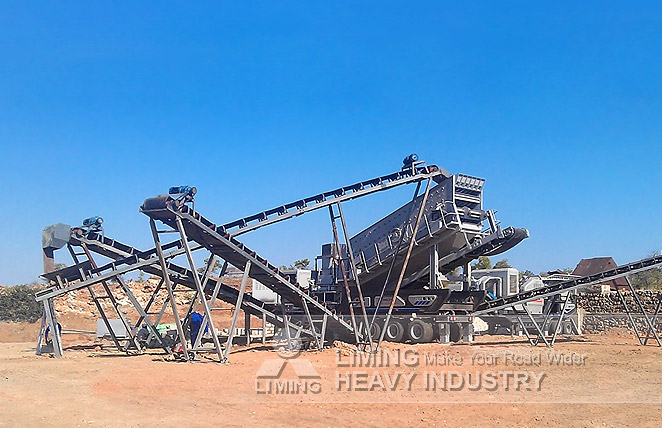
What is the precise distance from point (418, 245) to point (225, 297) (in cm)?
741

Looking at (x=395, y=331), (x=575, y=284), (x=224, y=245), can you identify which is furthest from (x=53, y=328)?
(x=575, y=284)

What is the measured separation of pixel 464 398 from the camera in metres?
12.4

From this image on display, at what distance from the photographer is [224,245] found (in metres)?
19.1

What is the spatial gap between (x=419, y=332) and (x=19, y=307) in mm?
34855

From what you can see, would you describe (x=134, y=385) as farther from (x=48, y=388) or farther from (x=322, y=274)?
(x=322, y=274)

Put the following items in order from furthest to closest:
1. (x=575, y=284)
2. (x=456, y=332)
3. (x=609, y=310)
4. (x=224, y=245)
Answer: (x=609, y=310) < (x=456, y=332) < (x=575, y=284) < (x=224, y=245)

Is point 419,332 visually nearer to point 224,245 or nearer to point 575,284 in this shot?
point 575,284

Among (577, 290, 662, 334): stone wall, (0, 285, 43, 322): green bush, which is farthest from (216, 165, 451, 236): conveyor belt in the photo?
(0, 285, 43, 322): green bush

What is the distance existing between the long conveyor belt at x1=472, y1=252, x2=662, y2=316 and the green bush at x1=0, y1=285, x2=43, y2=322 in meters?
33.2

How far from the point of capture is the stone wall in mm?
34156

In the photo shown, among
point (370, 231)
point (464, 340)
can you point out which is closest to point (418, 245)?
point (370, 231)

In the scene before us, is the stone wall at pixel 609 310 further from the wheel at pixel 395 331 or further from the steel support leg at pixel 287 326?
the steel support leg at pixel 287 326

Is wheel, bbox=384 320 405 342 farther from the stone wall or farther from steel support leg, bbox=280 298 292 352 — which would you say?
the stone wall

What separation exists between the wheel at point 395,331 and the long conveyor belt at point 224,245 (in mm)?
3296
